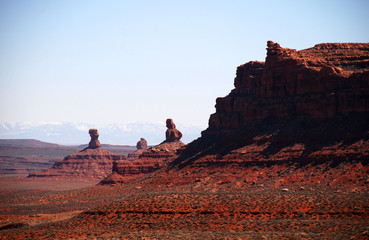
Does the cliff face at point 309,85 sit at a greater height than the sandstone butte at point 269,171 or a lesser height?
greater

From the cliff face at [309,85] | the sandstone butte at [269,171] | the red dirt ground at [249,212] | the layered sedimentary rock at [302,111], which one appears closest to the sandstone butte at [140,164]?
the sandstone butte at [269,171]

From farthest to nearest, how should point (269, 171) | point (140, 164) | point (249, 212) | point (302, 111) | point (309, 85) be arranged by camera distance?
1. point (140, 164)
2. point (302, 111)
3. point (309, 85)
4. point (269, 171)
5. point (249, 212)

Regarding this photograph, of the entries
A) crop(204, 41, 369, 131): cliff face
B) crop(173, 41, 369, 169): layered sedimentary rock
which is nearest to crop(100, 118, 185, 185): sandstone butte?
crop(173, 41, 369, 169): layered sedimentary rock

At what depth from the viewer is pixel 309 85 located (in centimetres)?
9444

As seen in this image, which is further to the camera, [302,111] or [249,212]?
[302,111]

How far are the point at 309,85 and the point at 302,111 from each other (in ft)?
15.1

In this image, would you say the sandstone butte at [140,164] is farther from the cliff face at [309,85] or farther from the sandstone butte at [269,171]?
the cliff face at [309,85]

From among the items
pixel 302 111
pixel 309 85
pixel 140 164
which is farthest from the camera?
pixel 140 164

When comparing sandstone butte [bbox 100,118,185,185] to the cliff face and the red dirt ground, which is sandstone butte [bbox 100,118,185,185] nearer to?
the cliff face

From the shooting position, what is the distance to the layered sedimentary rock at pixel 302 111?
85.5m

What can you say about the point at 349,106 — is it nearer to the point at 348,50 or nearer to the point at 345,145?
the point at 345,145

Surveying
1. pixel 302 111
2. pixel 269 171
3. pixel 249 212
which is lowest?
pixel 249 212

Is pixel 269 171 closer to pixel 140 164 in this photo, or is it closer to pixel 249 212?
pixel 249 212

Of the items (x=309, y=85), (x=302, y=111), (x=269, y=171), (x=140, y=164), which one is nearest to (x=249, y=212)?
(x=269, y=171)
